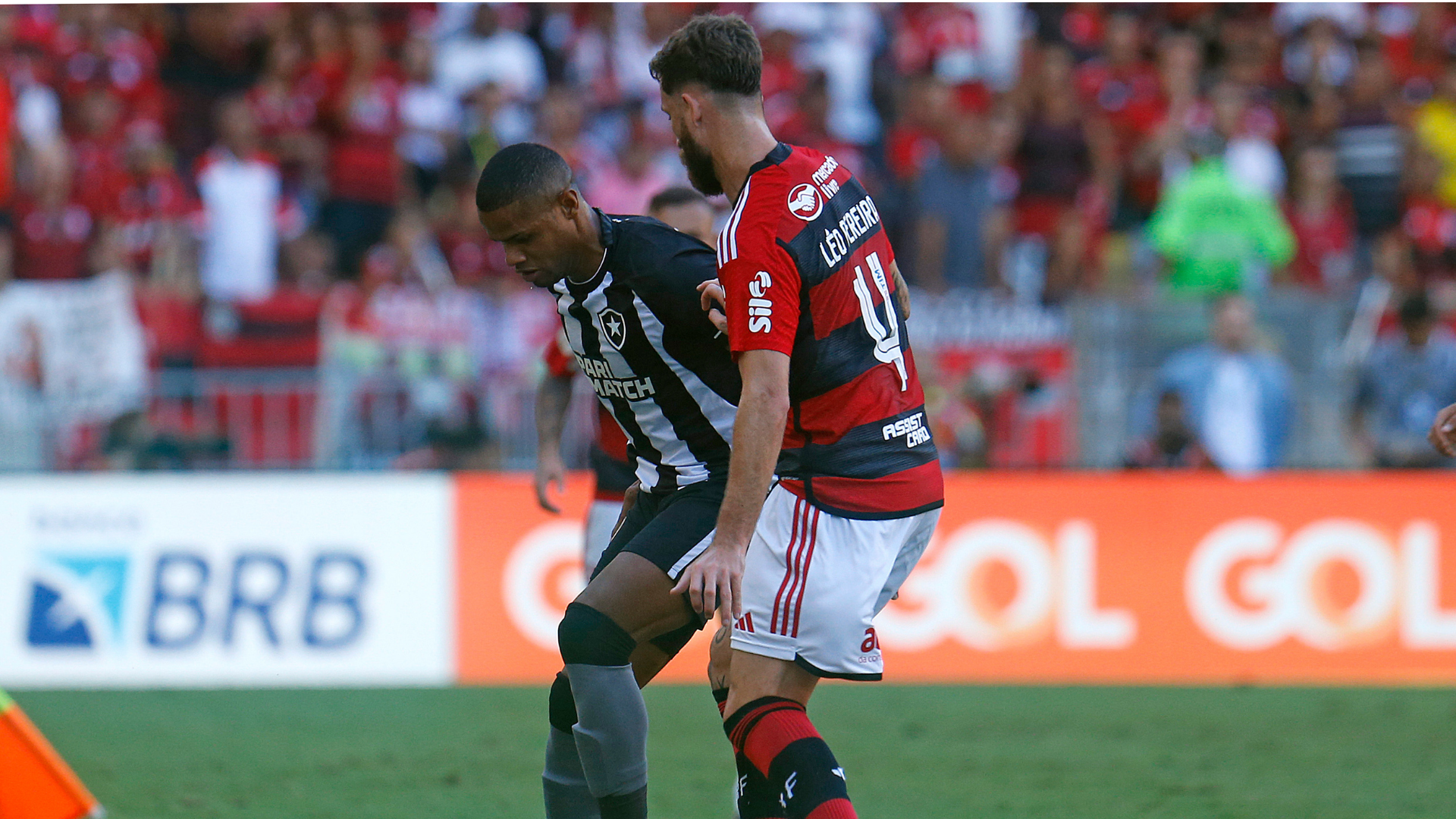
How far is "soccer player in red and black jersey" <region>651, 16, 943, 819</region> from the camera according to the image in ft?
12.7

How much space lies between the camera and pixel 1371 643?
30.5 ft

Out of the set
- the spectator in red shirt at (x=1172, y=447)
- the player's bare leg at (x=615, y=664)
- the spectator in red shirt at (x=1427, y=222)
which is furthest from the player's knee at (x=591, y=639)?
the spectator in red shirt at (x=1427, y=222)

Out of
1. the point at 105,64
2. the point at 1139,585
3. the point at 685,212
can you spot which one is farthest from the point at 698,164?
the point at 105,64

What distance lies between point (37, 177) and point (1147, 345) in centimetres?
872

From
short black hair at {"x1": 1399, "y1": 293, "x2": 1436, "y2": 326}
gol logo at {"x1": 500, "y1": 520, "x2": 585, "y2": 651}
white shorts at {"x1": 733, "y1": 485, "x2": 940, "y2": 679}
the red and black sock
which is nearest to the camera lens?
the red and black sock

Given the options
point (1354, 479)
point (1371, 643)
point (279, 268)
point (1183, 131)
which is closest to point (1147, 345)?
point (1354, 479)

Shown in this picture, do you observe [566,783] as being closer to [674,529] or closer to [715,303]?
[674,529]

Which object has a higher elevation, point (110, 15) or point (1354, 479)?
point (110, 15)

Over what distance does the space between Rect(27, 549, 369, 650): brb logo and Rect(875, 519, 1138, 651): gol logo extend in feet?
10.4

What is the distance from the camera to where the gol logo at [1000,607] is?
30.8 ft

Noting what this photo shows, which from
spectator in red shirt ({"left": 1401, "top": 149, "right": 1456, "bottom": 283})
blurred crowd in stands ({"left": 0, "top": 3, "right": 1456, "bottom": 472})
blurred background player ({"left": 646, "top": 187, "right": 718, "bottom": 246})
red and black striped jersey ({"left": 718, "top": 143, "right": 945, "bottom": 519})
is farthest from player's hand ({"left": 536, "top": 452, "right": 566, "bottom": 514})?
spectator in red shirt ({"left": 1401, "top": 149, "right": 1456, "bottom": 283})

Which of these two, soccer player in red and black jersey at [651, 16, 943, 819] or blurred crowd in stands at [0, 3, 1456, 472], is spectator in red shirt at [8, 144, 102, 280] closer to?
blurred crowd in stands at [0, 3, 1456, 472]

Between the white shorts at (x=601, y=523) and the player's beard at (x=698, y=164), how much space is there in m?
2.74

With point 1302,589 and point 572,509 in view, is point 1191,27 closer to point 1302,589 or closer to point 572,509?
point 1302,589
